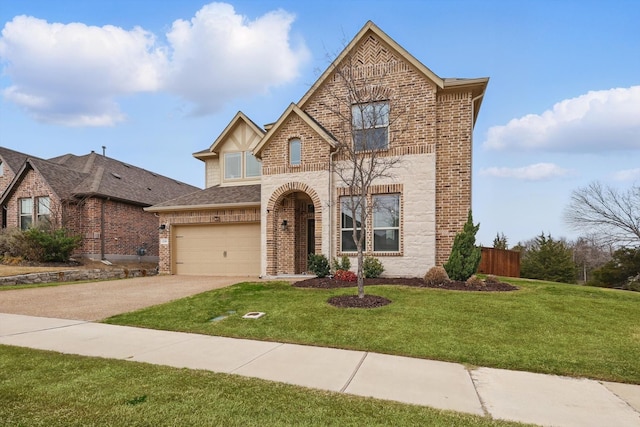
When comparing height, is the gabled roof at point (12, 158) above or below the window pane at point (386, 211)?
above

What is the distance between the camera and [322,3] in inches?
465

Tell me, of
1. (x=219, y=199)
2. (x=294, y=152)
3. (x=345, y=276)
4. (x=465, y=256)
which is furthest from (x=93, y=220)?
(x=465, y=256)

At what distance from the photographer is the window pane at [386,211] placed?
40.2 ft

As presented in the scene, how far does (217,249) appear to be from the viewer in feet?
51.0

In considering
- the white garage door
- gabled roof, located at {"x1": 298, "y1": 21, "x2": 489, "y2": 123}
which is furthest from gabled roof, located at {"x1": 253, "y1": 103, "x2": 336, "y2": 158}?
the white garage door

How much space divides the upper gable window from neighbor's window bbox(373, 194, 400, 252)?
703 centimetres

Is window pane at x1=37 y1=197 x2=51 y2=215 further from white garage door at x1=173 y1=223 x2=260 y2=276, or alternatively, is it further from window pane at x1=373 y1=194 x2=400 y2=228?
window pane at x1=373 y1=194 x2=400 y2=228

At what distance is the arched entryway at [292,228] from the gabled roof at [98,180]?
11.0 meters

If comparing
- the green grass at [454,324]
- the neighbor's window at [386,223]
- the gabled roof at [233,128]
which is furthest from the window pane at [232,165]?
the green grass at [454,324]

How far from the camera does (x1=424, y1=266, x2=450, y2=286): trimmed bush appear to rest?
10422 millimetres

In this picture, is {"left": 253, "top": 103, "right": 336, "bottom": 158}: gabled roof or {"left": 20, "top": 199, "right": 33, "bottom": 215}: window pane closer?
{"left": 253, "top": 103, "right": 336, "bottom": 158}: gabled roof

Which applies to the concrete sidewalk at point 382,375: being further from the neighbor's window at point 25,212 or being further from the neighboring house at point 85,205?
the neighbor's window at point 25,212

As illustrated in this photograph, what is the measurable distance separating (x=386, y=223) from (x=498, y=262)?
24.1 feet

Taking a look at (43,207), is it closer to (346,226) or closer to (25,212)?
(25,212)
